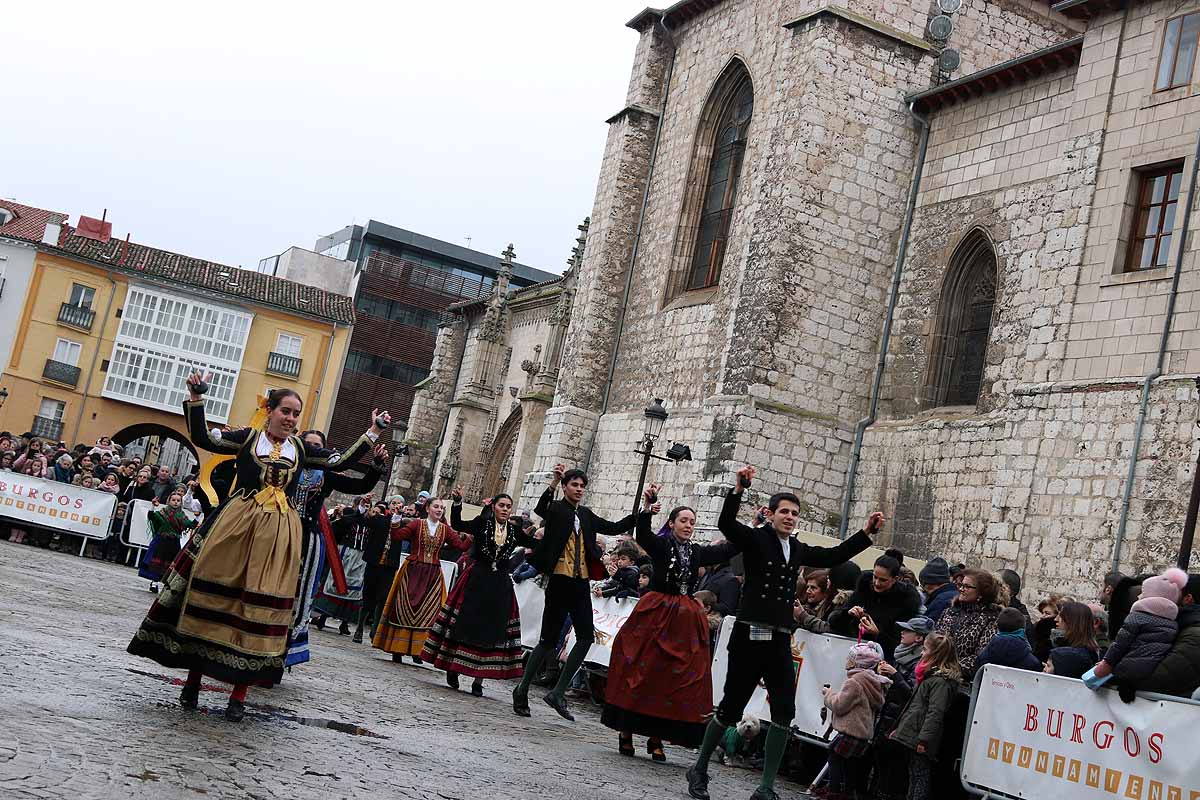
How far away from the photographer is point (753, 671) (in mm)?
8492

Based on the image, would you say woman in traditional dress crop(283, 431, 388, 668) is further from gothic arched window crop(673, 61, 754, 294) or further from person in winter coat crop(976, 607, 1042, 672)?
gothic arched window crop(673, 61, 754, 294)

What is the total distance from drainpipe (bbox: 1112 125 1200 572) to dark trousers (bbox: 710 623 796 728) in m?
8.00

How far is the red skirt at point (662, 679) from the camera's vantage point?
934 centimetres

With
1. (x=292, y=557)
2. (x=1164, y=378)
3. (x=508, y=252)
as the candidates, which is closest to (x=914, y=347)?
(x=1164, y=378)

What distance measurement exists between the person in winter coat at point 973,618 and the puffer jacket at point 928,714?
12.7 inches

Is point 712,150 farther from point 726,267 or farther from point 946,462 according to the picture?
point 946,462

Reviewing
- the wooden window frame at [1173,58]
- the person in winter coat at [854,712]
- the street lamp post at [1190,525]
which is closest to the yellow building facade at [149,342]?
the wooden window frame at [1173,58]

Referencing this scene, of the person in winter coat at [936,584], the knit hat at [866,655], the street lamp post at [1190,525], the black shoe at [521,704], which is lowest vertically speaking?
the black shoe at [521,704]

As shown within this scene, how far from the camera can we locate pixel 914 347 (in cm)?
2158

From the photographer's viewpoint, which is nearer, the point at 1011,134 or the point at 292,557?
the point at 292,557

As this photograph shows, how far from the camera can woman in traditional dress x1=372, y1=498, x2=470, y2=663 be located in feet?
44.8

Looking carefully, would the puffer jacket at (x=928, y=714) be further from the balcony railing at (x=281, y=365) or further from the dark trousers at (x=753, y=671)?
the balcony railing at (x=281, y=365)

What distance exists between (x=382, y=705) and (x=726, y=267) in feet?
50.3

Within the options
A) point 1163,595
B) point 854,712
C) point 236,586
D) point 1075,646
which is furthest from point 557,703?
point 1163,595
